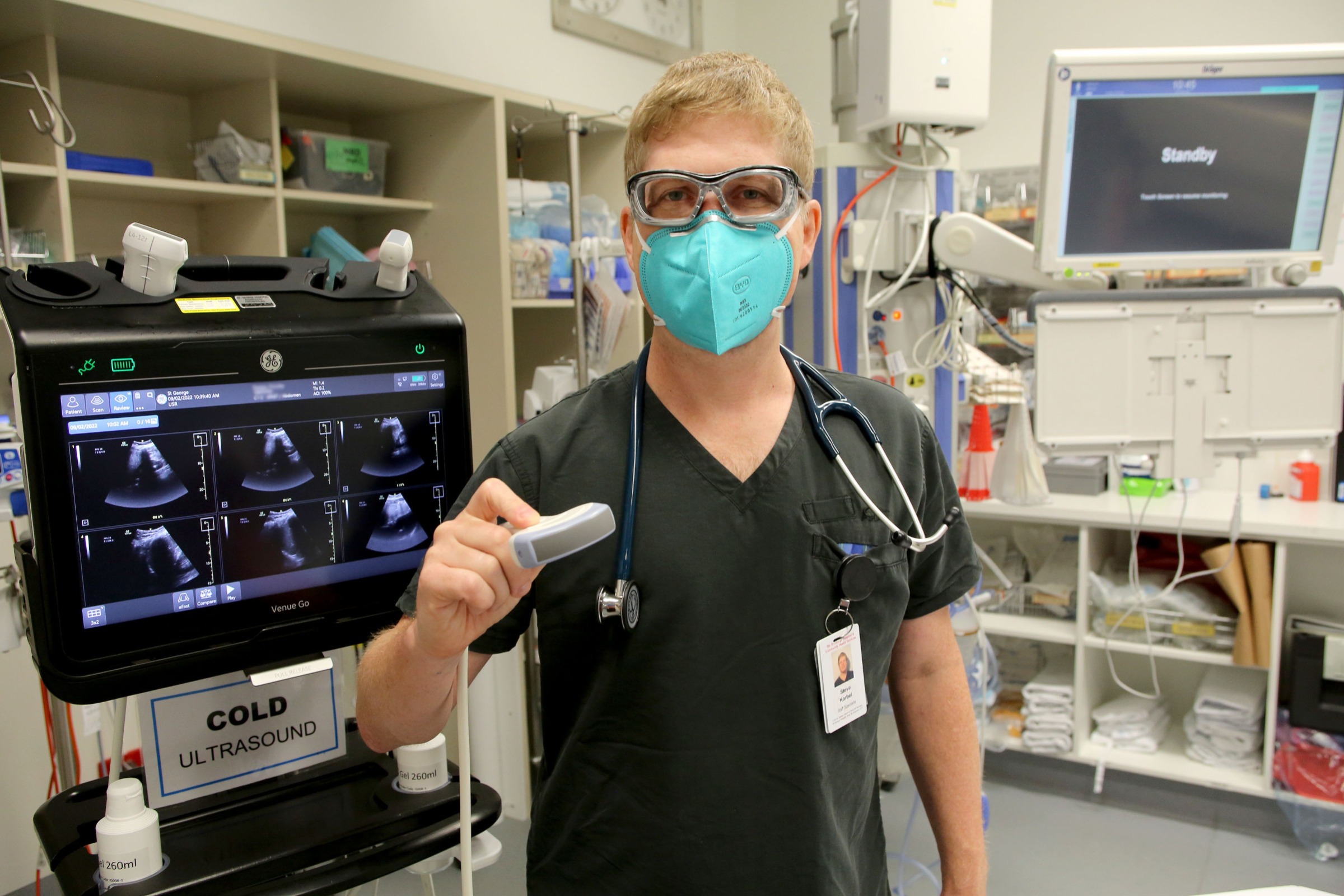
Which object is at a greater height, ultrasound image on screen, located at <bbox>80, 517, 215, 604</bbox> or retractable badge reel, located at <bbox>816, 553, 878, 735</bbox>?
ultrasound image on screen, located at <bbox>80, 517, 215, 604</bbox>

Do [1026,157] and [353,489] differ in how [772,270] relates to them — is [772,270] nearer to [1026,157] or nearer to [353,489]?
[353,489]

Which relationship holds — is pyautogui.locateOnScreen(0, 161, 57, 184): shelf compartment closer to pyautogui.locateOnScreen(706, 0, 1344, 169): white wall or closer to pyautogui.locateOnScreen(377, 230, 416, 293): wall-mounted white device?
pyautogui.locateOnScreen(377, 230, 416, 293): wall-mounted white device

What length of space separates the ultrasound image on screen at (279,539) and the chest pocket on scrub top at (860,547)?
1.88 ft

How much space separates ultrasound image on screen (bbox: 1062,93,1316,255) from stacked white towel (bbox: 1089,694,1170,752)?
6.23 feet

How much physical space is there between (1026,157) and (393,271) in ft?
11.3

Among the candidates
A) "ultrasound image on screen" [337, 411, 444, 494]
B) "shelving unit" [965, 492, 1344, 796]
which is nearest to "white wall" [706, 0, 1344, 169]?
"shelving unit" [965, 492, 1344, 796]

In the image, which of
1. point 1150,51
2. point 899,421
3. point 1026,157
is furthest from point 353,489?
point 1026,157

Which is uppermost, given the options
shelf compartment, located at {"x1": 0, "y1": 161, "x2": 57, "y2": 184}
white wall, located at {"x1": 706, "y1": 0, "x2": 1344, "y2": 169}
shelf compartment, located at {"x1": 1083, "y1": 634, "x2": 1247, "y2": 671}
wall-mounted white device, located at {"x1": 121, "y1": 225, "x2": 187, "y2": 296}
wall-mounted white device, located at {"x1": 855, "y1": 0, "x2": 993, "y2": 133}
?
white wall, located at {"x1": 706, "y1": 0, "x2": 1344, "y2": 169}

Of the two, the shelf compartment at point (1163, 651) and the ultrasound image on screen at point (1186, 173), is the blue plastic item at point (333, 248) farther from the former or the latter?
the shelf compartment at point (1163, 651)

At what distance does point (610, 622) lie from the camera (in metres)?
1.07

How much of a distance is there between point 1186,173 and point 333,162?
211 centimetres

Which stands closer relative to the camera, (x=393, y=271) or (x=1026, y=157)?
(x=393, y=271)

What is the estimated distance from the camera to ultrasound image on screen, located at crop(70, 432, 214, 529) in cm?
93

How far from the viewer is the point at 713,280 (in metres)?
1.07
